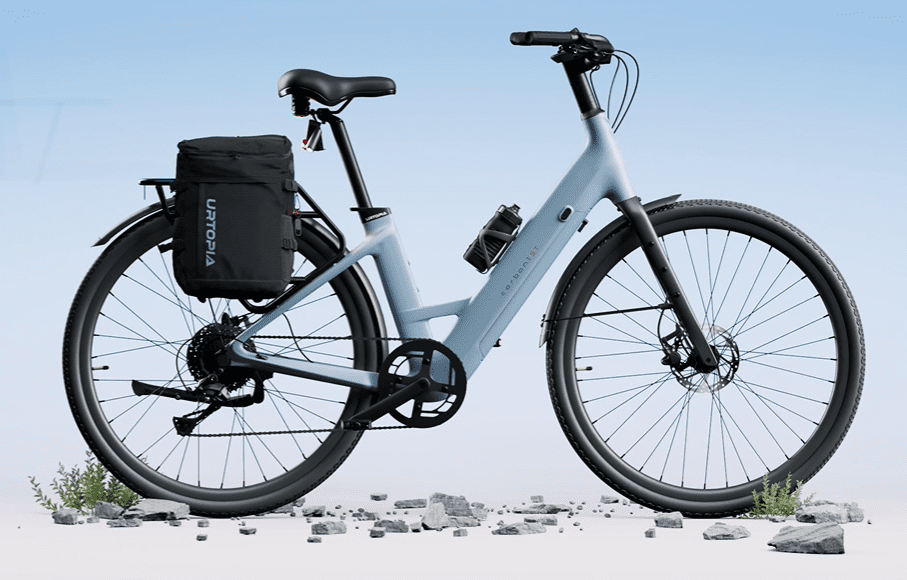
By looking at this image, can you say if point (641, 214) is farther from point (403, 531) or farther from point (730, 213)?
point (403, 531)

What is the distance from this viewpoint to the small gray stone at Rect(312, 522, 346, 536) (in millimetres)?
4137

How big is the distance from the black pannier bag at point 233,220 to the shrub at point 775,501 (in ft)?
6.86

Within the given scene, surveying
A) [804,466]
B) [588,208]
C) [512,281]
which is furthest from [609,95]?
[804,466]

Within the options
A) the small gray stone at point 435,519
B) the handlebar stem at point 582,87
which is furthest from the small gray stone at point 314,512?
the handlebar stem at point 582,87

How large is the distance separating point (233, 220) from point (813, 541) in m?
2.42

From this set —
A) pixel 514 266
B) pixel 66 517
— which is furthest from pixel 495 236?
pixel 66 517

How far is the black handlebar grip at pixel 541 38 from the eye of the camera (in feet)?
13.8

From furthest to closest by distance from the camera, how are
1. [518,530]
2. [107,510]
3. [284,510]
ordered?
[284,510] < [107,510] < [518,530]

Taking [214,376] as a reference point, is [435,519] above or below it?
below

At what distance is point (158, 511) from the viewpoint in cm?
441

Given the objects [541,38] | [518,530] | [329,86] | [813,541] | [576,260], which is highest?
[541,38]

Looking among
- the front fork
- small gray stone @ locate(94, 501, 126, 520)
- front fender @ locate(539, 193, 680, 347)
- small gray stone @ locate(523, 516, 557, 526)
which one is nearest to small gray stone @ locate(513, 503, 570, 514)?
small gray stone @ locate(523, 516, 557, 526)

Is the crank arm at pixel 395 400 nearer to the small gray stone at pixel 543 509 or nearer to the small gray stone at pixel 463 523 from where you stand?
the small gray stone at pixel 463 523

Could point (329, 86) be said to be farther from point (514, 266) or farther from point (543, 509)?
point (543, 509)
